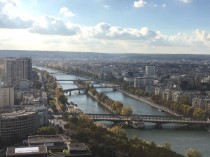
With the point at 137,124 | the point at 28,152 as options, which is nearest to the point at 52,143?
the point at 28,152

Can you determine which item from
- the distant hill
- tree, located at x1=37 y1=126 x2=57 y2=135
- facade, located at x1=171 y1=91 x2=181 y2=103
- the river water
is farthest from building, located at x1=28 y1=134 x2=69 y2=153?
the distant hill

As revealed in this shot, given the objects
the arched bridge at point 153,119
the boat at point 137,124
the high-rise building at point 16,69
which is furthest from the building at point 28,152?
the high-rise building at point 16,69

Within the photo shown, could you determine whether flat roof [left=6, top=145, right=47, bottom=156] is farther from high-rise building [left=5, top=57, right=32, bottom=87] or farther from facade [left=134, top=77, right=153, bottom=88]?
facade [left=134, top=77, right=153, bottom=88]

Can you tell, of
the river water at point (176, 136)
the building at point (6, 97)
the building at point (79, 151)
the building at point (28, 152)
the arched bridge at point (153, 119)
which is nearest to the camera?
the building at point (28, 152)

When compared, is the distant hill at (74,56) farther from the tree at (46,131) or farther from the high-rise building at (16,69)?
the tree at (46,131)

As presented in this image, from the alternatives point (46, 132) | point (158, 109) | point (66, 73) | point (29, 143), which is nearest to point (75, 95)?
point (158, 109)
